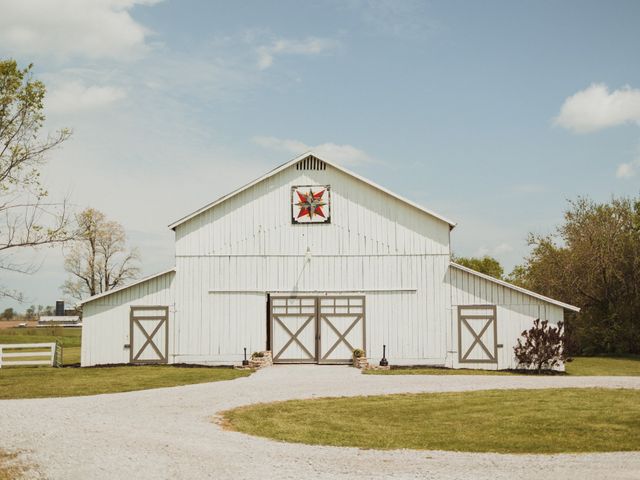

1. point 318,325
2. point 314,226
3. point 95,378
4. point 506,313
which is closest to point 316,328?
point 318,325

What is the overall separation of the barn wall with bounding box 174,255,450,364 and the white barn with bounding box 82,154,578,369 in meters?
0.04

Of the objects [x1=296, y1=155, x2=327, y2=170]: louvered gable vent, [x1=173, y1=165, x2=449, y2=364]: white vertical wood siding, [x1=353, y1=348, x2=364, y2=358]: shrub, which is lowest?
[x1=353, y1=348, x2=364, y2=358]: shrub

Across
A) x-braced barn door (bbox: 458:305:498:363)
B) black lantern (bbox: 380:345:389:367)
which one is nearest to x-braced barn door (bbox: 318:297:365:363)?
black lantern (bbox: 380:345:389:367)

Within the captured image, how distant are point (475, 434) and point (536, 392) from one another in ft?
20.7

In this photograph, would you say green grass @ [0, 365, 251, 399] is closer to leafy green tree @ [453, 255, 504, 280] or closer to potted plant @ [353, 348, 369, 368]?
potted plant @ [353, 348, 369, 368]

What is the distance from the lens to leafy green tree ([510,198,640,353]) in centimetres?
3750

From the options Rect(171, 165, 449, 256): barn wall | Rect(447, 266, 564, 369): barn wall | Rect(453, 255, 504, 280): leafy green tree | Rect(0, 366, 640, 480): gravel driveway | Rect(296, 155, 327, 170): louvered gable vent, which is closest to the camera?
Rect(0, 366, 640, 480): gravel driveway

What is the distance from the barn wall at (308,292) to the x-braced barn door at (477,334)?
675 mm

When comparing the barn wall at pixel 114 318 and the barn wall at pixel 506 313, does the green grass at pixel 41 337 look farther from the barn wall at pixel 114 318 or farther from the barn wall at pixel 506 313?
the barn wall at pixel 506 313

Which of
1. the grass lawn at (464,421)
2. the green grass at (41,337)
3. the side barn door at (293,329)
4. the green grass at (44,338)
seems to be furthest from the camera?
the green grass at (41,337)

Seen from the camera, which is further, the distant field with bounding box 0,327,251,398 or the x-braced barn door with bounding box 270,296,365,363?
the x-braced barn door with bounding box 270,296,365,363

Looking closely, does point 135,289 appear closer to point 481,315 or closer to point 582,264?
point 481,315

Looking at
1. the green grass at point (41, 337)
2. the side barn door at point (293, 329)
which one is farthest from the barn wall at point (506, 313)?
the green grass at point (41, 337)

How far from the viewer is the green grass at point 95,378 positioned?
19.9m
